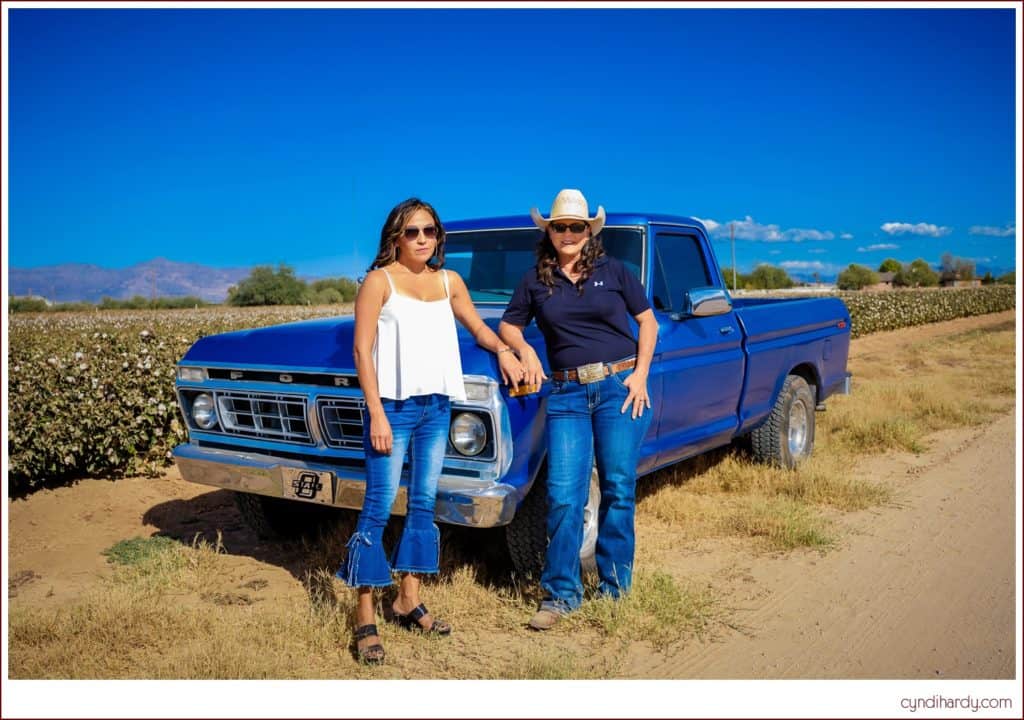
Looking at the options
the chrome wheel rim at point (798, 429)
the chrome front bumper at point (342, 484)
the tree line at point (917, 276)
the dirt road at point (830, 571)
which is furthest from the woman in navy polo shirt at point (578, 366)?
the tree line at point (917, 276)

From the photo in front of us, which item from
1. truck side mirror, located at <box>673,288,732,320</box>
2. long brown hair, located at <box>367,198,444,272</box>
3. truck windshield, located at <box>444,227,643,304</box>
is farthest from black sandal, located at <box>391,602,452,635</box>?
truck side mirror, located at <box>673,288,732,320</box>

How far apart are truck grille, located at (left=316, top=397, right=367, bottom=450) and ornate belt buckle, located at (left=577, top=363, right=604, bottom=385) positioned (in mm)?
1145

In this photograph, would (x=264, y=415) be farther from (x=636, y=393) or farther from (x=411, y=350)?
(x=636, y=393)

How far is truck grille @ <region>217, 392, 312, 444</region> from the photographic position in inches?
176

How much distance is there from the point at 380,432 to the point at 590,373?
100 centimetres

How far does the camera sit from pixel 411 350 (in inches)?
142

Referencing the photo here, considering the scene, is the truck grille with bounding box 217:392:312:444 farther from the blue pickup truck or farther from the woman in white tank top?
the woman in white tank top

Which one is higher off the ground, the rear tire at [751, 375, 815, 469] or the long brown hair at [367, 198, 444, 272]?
the long brown hair at [367, 198, 444, 272]

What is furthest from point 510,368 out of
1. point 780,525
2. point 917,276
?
point 917,276

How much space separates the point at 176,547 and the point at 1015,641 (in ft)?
15.1

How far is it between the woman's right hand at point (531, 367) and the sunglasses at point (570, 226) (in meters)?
0.57

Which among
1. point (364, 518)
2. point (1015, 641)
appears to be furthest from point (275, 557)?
point (1015, 641)

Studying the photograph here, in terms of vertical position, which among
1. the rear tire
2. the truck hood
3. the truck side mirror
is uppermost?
the truck side mirror

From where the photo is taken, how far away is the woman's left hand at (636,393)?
13.0 ft
